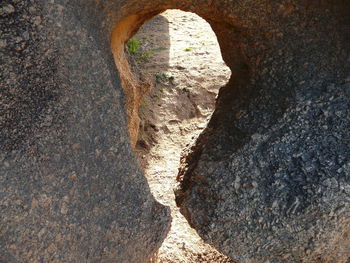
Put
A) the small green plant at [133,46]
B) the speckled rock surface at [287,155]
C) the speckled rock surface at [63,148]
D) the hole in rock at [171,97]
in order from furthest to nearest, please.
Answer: the small green plant at [133,46] → the hole in rock at [171,97] → the speckled rock surface at [287,155] → the speckled rock surface at [63,148]

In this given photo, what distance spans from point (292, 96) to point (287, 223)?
1.09ft

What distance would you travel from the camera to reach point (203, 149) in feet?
4.76

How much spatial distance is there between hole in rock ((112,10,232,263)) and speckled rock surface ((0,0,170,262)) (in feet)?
1.96

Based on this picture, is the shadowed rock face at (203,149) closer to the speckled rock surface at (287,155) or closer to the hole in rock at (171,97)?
the speckled rock surface at (287,155)

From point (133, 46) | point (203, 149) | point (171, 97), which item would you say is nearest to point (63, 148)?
point (203, 149)

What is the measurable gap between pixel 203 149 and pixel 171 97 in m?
1.36

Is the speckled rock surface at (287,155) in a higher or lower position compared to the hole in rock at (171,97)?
higher

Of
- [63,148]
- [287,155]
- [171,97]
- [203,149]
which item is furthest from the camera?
[171,97]

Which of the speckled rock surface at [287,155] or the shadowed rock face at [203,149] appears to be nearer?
the shadowed rock face at [203,149]

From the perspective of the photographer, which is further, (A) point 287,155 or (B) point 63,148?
(A) point 287,155

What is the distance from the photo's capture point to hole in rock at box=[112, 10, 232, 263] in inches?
75.2

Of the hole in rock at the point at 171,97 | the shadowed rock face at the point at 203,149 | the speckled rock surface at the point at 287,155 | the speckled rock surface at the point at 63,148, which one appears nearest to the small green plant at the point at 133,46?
the hole in rock at the point at 171,97

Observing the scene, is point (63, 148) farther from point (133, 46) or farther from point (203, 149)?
point (133, 46)

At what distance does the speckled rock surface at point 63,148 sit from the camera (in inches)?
38.4
